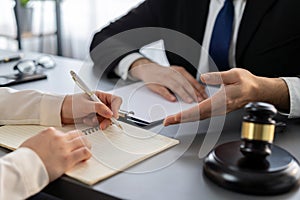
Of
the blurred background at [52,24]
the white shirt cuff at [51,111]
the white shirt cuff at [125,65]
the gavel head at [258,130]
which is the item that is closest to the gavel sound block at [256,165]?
the gavel head at [258,130]

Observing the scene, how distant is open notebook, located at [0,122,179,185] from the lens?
76 cm

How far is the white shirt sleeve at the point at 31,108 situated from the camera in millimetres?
972

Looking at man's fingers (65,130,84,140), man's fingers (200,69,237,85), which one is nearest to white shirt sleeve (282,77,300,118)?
man's fingers (200,69,237,85)

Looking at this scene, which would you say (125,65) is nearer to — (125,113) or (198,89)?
(198,89)

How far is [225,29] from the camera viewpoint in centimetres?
143

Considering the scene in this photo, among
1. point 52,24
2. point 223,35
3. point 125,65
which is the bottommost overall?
point 52,24

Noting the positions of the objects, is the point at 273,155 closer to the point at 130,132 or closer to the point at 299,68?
the point at 130,132

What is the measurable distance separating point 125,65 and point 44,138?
26.5 inches

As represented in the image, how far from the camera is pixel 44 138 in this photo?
2.57ft

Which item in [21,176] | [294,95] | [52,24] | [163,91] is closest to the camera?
[21,176]

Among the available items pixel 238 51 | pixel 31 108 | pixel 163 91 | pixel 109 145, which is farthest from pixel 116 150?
pixel 238 51

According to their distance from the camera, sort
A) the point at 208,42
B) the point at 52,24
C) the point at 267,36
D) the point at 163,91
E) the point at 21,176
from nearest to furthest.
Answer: the point at 21,176
the point at 163,91
the point at 267,36
the point at 208,42
the point at 52,24

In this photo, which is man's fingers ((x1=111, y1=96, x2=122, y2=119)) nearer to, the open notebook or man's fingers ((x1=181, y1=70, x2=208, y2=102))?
the open notebook

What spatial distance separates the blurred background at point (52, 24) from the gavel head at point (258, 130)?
2592mm
